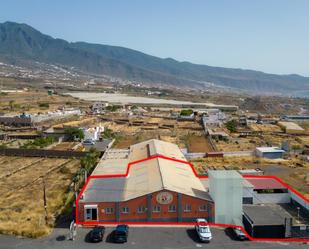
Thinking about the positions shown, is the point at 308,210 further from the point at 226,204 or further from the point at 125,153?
the point at 125,153

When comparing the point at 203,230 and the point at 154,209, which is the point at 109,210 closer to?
the point at 154,209

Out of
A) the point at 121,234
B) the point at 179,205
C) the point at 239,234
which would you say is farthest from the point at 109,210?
the point at 239,234

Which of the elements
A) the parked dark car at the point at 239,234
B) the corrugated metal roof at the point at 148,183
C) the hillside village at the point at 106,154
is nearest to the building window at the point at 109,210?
the corrugated metal roof at the point at 148,183

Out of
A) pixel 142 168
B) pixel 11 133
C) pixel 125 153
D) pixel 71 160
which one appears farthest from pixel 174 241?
pixel 11 133

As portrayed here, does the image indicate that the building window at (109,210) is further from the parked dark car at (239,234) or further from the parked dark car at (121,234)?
the parked dark car at (239,234)

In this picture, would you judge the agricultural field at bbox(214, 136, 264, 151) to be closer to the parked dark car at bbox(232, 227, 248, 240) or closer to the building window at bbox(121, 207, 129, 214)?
the parked dark car at bbox(232, 227, 248, 240)

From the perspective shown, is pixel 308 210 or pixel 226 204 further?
pixel 308 210
